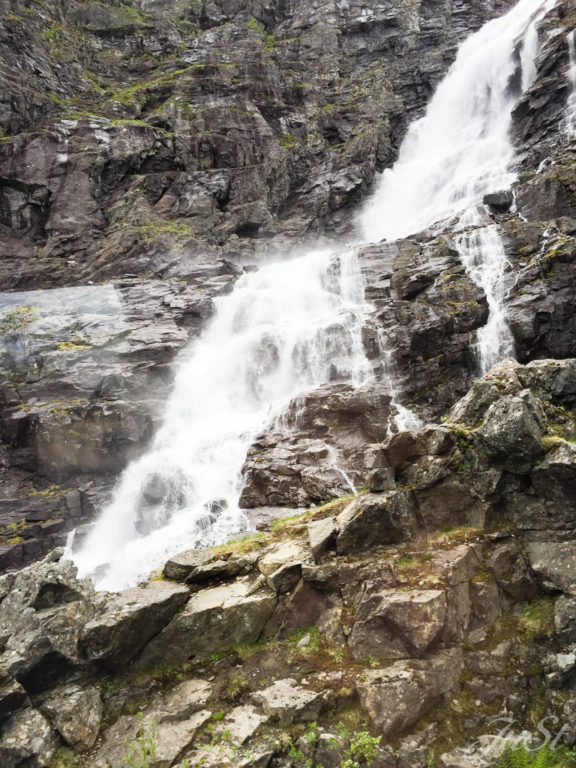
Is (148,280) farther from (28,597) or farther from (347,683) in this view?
(347,683)

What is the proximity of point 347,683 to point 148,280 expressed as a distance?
3025 cm

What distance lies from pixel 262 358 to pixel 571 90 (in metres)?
30.6

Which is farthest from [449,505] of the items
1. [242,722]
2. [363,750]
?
[242,722]

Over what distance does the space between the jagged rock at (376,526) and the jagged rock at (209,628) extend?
1702 millimetres

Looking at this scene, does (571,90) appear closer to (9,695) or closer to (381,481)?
(381,481)

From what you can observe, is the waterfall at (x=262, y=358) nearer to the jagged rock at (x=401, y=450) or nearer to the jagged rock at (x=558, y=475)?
the jagged rock at (x=401, y=450)

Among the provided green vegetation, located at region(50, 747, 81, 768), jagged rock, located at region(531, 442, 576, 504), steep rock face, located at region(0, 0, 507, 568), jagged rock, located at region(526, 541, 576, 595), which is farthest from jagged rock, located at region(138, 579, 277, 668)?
steep rock face, located at region(0, 0, 507, 568)

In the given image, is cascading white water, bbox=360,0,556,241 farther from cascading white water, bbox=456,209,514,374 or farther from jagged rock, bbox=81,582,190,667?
jagged rock, bbox=81,582,190,667

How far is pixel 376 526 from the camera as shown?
9.06 m

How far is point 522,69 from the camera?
41.1 metres

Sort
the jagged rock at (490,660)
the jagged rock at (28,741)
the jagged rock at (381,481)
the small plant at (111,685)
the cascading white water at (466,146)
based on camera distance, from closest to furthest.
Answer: the jagged rock at (28,741) < the jagged rock at (490,660) < the small plant at (111,685) < the jagged rock at (381,481) < the cascading white water at (466,146)

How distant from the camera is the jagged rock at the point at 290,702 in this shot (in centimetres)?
683

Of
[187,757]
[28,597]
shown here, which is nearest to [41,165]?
[28,597]

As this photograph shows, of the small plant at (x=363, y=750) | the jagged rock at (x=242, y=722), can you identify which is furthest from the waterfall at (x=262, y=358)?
the small plant at (x=363, y=750)
